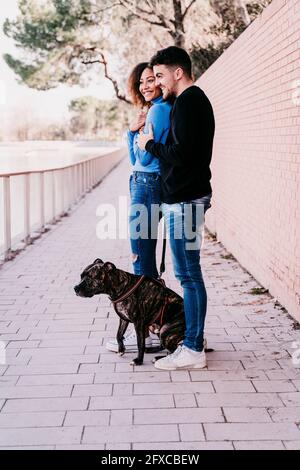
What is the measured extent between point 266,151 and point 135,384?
331 cm

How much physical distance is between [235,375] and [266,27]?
3817 millimetres

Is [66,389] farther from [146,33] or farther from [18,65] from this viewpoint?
[18,65]

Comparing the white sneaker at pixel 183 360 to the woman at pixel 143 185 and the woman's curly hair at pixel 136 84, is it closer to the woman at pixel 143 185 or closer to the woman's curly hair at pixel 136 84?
the woman at pixel 143 185

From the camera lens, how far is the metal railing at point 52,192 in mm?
8570

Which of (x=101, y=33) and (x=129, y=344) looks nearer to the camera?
(x=129, y=344)

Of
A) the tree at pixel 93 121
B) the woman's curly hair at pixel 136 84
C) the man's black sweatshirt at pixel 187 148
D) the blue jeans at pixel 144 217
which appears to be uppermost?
the woman's curly hair at pixel 136 84

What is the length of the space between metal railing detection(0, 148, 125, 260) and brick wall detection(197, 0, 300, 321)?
2.82 m

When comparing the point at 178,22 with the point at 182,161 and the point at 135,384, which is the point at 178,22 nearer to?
the point at 182,161

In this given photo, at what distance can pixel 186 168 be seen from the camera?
156 inches

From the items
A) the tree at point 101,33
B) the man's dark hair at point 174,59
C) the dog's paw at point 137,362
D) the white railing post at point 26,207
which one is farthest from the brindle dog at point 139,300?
the tree at point 101,33

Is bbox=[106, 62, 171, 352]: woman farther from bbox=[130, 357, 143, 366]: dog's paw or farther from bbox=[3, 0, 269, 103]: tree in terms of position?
bbox=[3, 0, 269, 103]: tree

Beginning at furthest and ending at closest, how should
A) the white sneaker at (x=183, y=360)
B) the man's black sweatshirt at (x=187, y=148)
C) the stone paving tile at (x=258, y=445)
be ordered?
1. the white sneaker at (x=183, y=360)
2. the man's black sweatshirt at (x=187, y=148)
3. the stone paving tile at (x=258, y=445)

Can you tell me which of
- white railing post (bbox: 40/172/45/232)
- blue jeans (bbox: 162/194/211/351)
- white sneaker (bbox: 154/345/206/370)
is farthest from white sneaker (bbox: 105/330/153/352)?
white railing post (bbox: 40/172/45/232)

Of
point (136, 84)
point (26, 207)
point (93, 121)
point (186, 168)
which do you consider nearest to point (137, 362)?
point (186, 168)
